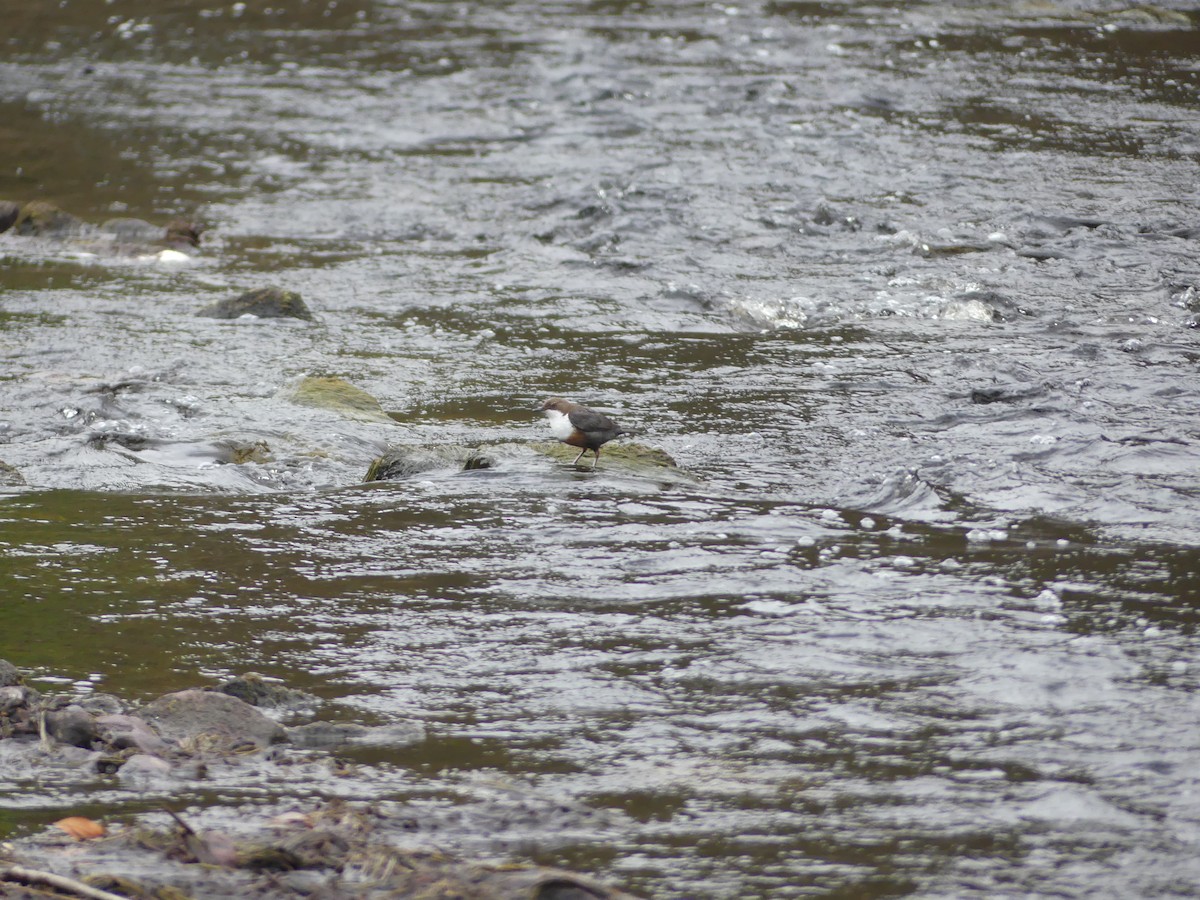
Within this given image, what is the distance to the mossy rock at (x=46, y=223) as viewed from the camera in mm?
13344

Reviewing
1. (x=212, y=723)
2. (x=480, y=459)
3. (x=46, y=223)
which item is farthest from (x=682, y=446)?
(x=46, y=223)

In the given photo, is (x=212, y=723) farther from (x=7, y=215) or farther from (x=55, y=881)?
(x=7, y=215)

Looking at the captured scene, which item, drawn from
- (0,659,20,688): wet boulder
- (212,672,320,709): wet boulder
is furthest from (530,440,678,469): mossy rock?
(0,659,20,688): wet boulder

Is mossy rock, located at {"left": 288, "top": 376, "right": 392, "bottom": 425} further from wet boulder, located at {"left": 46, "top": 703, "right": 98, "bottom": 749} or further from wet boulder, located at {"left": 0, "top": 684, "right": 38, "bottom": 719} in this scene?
wet boulder, located at {"left": 46, "top": 703, "right": 98, "bottom": 749}

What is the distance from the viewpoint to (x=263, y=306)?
36.0 feet

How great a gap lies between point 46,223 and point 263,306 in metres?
3.69

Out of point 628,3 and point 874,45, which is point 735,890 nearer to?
point 874,45

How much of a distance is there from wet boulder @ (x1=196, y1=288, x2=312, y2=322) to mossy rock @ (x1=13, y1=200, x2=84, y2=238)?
319cm

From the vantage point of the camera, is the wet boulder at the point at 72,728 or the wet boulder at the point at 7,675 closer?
the wet boulder at the point at 72,728

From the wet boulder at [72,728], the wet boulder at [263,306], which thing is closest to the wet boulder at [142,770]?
the wet boulder at [72,728]

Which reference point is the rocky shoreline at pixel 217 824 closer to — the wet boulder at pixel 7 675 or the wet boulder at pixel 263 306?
the wet boulder at pixel 7 675

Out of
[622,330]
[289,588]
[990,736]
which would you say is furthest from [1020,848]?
[622,330]

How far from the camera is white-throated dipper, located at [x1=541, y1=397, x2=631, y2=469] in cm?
755

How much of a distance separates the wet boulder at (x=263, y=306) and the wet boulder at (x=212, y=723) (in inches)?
247
